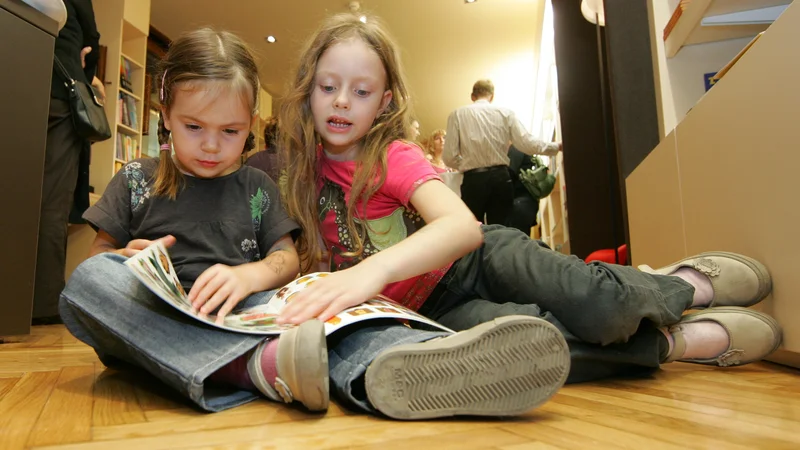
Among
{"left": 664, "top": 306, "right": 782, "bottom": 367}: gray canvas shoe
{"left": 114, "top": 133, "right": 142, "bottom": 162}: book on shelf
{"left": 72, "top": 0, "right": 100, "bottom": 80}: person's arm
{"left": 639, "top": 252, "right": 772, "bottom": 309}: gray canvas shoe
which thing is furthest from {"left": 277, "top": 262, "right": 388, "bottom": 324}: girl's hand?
{"left": 114, "top": 133, "right": 142, "bottom": 162}: book on shelf

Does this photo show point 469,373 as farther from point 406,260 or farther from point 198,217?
point 198,217

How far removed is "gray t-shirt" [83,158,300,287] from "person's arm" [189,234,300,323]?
4 centimetres

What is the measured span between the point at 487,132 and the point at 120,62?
2.16m

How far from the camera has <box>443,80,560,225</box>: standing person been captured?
124 inches

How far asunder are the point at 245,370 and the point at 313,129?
48 centimetres

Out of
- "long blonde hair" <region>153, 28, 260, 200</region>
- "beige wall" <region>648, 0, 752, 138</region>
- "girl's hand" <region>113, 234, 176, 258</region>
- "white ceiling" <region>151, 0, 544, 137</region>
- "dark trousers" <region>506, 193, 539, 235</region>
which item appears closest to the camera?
"girl's hand" <region>113, 234, 176, 258</region>

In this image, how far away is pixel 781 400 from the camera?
70cm

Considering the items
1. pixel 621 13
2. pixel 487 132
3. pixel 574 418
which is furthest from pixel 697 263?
pixel 487 132

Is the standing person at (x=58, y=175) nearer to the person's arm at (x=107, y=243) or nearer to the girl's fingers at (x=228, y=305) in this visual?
the person's arm at (x=107, y=243)

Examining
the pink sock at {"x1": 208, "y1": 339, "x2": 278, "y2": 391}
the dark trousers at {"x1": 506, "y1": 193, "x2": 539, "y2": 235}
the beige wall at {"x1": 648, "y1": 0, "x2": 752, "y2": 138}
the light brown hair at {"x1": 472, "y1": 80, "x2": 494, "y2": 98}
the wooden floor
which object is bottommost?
the wooden floor

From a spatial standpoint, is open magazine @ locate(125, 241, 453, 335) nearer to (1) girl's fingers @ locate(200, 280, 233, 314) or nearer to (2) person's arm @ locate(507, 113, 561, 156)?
(1) girl's fingers @ locate(200, 280, 233, 314)

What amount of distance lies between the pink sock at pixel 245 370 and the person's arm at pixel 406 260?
0.04m

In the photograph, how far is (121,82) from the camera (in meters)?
3.46

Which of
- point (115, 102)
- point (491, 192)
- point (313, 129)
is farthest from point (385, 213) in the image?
point (115, 102)
